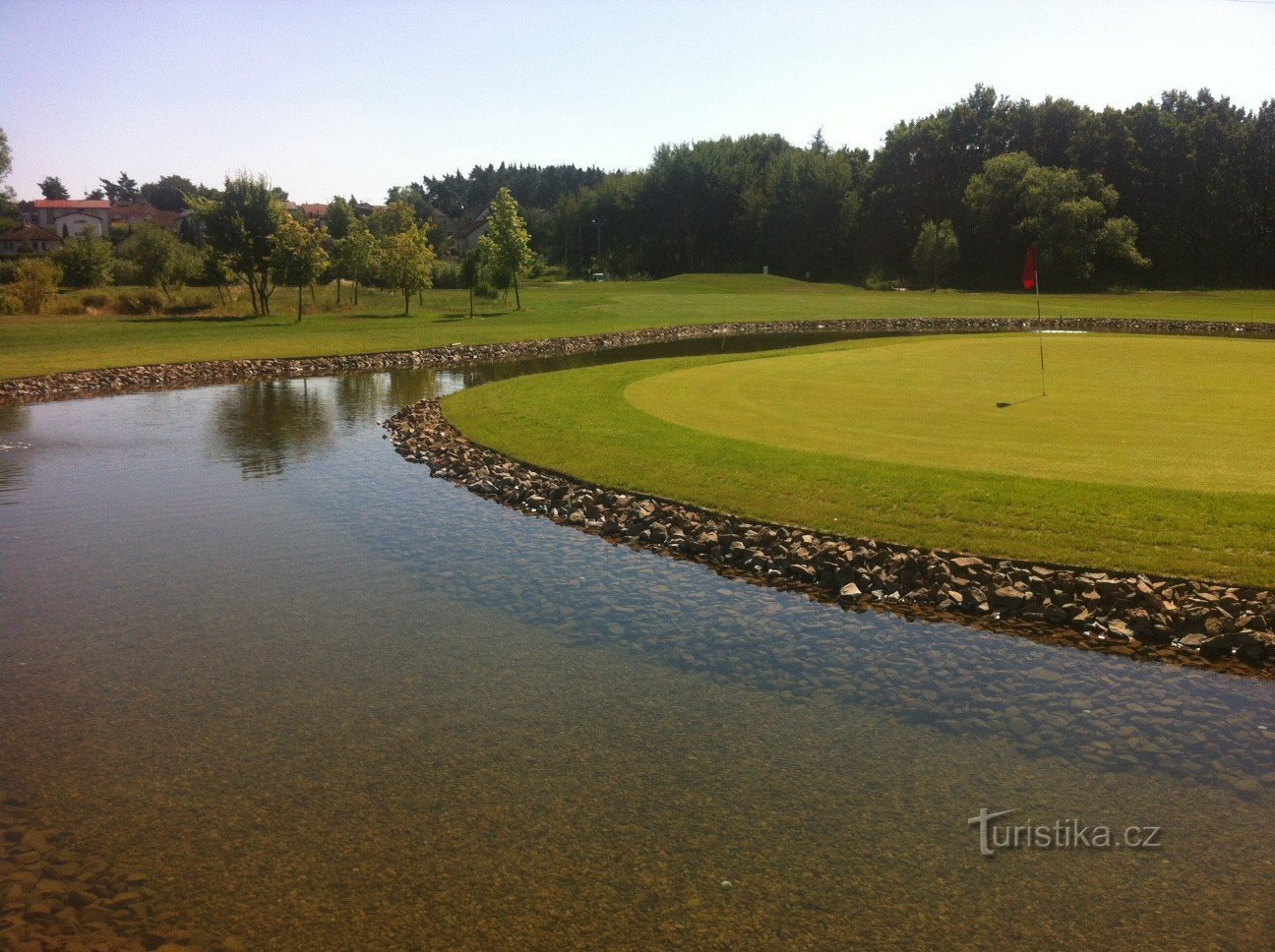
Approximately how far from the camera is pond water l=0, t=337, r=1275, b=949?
627cm

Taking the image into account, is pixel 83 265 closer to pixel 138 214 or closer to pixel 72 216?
pixel 138 214

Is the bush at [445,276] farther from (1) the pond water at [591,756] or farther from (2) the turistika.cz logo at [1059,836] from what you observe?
(2) the turistika.cz logo at [1059,836]

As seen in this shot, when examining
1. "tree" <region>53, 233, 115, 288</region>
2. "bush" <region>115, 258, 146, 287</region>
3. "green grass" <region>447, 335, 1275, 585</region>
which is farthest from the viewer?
"bush" <region>115, 258, 146, 287</region>

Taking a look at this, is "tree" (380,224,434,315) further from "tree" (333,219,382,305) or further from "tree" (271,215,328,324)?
"tree" (333,219,382,305)

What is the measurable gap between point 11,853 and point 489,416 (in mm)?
16993

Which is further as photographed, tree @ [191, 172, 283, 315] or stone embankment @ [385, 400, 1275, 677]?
tree @ [191, 172, 283, 315]

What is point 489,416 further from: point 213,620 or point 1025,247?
point 1025,247

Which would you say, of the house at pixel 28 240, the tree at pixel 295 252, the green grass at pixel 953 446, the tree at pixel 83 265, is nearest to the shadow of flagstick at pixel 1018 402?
the green grass at pixel 953 446

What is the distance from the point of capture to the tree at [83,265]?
7462 cm

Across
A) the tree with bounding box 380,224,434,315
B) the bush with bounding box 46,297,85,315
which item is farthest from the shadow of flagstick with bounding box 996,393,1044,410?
the bush with bounding box 46,297,85,315

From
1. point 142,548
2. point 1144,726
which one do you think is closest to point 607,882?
point 1144,726

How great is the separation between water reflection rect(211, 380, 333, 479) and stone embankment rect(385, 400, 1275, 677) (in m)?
7.65

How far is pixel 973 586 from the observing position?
11.7m

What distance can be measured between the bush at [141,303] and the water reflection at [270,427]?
33.8m
